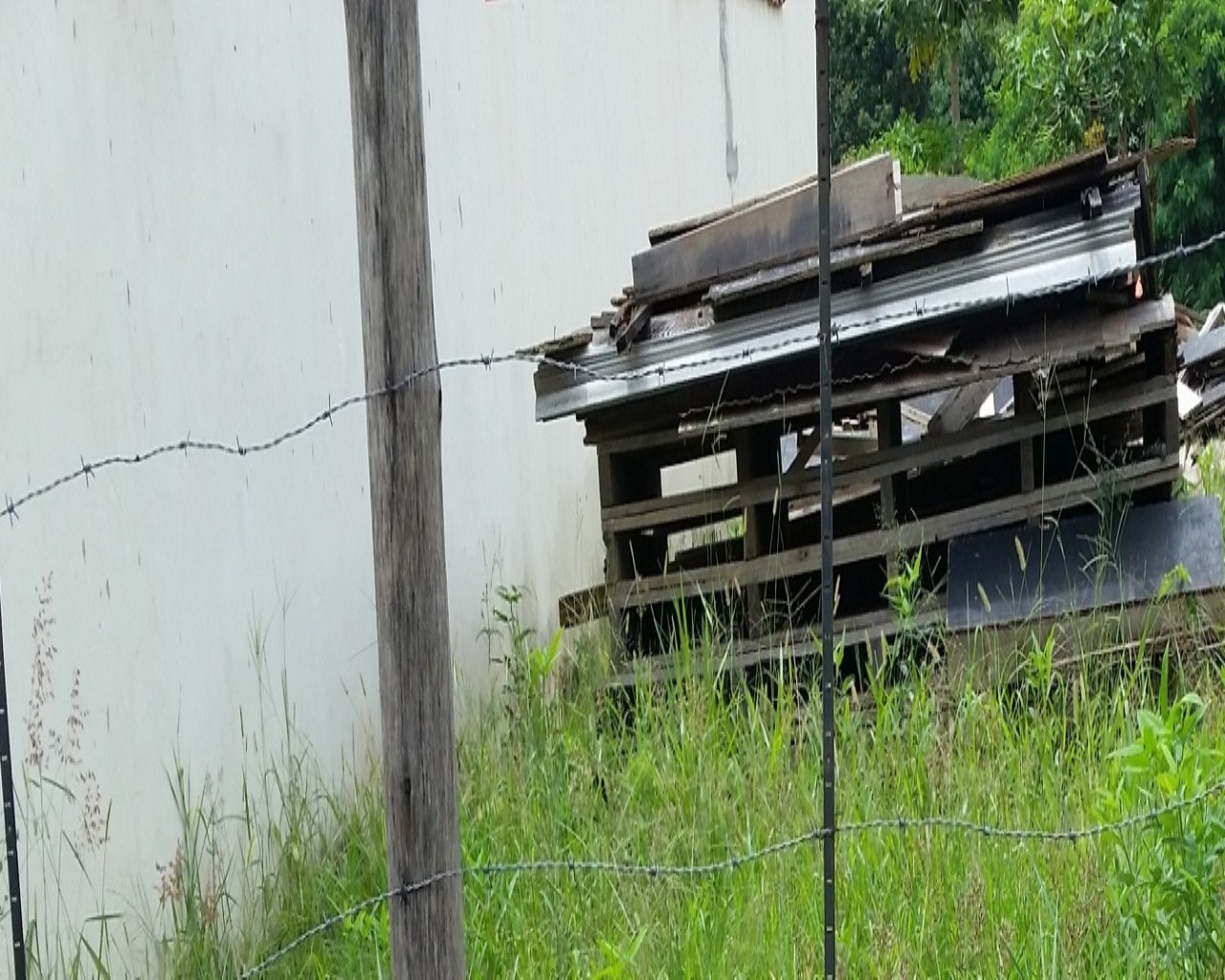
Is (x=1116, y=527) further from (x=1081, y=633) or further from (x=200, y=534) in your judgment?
(x=200, y=534)

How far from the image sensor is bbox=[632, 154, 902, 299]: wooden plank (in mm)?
5219

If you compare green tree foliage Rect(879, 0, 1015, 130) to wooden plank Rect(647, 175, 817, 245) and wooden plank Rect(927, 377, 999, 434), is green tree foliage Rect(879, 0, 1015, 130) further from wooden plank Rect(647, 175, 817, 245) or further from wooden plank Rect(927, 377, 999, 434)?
wooden plank Rect(647, 175, 817, 245)

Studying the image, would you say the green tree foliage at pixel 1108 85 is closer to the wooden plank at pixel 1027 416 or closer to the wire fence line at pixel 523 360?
the wooden plank at pixel 1027 416

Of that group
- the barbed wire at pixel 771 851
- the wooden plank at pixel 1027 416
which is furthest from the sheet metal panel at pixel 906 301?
the barbed wire at pixel 771 851

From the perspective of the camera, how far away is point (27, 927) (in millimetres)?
3439

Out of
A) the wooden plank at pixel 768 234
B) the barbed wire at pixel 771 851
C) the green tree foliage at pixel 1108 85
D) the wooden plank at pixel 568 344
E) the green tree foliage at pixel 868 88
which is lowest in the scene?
the barbed wire at pixel 771 851

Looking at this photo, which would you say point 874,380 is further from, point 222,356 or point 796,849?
point 222,356

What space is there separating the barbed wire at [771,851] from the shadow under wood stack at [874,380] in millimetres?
1320

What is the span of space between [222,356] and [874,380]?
220 centimetres

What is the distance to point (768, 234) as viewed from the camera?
5.37m

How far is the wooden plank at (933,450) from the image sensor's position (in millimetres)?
5254

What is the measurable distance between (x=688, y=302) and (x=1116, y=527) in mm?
1718

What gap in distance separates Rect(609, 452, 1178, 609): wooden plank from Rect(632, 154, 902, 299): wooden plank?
103cm

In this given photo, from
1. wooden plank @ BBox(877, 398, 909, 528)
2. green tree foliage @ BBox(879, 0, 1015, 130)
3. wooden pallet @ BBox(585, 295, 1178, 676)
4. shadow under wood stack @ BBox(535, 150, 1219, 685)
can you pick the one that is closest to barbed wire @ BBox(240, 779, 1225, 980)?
shadow under wood stack @ BBox(535, 150, 1219, 685)
